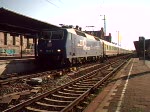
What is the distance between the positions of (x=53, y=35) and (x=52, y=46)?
1.00 meters

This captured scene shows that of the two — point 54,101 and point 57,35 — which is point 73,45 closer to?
point 57,35

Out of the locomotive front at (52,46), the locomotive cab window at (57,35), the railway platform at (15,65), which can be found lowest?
the railway platform at (15,65)

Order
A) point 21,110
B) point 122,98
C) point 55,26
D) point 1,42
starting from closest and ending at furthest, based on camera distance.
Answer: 1. point 21,110
2. point 122,98
3. point 55,26
4. point 1,42

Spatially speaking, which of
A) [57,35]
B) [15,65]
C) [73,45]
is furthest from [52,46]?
[15,65]

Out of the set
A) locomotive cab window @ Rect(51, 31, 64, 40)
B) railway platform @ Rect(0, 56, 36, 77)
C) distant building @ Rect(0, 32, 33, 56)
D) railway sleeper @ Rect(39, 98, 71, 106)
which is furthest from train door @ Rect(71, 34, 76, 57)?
railway sleeper @ Rect(39, 98, 71, 106)

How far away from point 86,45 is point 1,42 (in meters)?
11.4

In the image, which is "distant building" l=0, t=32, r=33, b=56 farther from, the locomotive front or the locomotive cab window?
the locomotive cab window

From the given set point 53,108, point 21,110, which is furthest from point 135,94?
point 21,110

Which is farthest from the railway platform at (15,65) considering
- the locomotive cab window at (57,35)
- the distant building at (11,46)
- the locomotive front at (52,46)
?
the locomotive cab window at (57,35)

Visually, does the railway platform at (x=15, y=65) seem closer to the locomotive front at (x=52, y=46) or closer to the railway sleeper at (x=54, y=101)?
the locomotive front at (x=52, y=46)

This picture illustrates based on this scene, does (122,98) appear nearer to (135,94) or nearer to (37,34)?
(135,94)

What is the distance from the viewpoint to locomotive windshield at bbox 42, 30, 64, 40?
21.9 metres

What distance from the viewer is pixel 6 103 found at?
891 centimetres

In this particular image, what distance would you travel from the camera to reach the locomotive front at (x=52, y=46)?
21.4 metres
